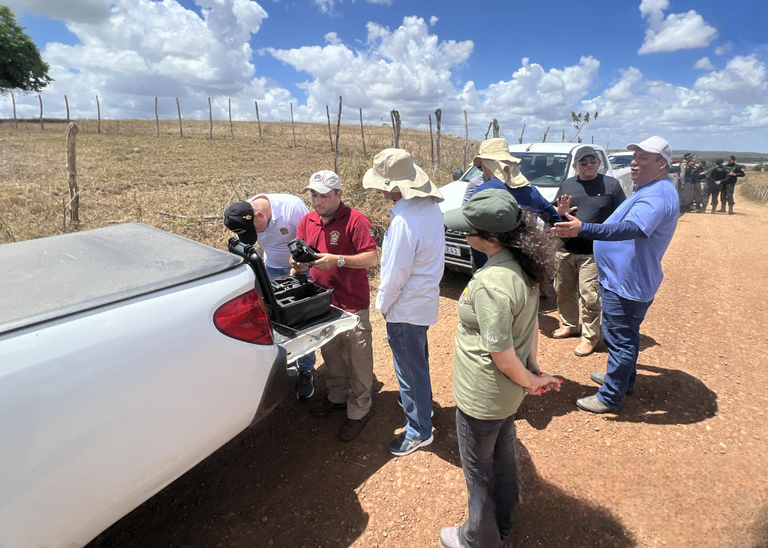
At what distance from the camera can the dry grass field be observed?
7.81 m

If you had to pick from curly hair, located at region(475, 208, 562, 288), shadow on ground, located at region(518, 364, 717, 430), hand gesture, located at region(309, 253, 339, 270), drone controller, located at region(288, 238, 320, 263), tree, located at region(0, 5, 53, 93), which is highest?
tree, located at region(0, 5, 53, 93)

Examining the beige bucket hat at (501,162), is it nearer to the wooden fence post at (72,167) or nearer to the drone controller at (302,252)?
the drone controller at (302,252)

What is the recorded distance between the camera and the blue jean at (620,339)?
275 cm

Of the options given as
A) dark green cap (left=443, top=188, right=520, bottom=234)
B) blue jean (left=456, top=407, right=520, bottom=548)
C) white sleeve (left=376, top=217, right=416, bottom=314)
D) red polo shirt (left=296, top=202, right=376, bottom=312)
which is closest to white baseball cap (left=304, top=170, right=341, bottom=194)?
red polo shirt (left=296, top=202, right=376, bottom=312)

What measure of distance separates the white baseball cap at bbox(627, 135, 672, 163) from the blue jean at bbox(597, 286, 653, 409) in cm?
95

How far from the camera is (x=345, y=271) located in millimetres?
2756

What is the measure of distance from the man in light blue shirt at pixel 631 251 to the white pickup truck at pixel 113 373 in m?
1.93

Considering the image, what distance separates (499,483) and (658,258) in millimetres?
1869

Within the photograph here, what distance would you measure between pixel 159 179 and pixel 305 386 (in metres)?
13.4

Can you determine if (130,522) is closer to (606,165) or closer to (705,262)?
(606,165)

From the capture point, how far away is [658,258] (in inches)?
106

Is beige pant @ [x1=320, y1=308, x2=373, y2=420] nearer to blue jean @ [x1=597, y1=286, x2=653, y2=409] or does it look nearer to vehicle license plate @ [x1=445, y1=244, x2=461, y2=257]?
blue jean @ [x1=597, y1=286, x2=653, y2=409]

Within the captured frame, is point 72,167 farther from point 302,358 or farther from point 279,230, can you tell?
point 302,358

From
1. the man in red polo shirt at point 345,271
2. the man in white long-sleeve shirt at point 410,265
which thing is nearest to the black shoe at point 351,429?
the man in red polo shirt at point 345,271
